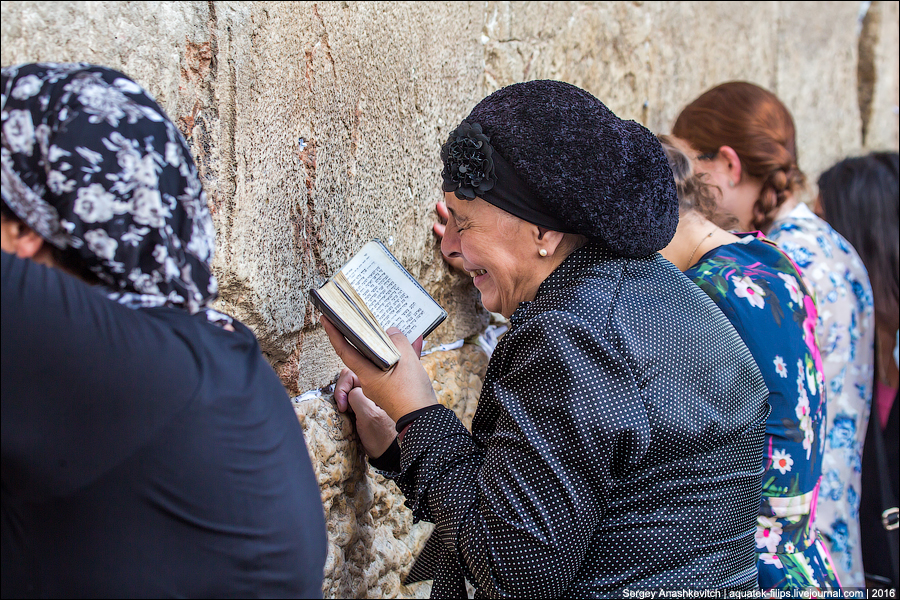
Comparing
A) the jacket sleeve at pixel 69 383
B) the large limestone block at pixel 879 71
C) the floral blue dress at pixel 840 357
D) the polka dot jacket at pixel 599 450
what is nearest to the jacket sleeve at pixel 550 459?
the polka dot jacket at pixel 599 450

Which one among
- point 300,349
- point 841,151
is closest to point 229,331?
point 300,349

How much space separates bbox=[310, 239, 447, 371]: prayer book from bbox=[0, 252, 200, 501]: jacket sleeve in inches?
22.3

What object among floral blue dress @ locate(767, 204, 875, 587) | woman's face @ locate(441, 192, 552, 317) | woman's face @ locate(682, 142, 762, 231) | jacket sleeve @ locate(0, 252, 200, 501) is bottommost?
floral blue dress @ locate(767, 204, 875, 587)

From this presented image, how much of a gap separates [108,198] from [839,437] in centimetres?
249

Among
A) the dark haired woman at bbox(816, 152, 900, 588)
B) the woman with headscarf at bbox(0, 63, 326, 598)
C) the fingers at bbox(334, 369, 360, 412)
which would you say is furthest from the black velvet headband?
the dark haired woman at bbox(816, 152, 900, 588)

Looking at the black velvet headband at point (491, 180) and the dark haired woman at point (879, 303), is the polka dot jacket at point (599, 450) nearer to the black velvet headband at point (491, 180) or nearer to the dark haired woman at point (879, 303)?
the black velvet headband at point (491, 180)

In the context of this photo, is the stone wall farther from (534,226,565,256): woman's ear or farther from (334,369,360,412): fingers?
(534,226,565,256): woman's ear

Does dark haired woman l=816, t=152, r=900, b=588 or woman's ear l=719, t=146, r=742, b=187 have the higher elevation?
woman's ear l=719, t=146, r=742, b=187

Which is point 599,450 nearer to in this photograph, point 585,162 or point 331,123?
point 585,162

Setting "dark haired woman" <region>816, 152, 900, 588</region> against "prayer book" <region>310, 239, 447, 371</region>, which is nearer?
"prayer book" <region>310, 239, 447, 371</region>

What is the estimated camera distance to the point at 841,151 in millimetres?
4246

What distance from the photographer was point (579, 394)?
1094mm

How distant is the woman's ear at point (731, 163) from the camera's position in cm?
226

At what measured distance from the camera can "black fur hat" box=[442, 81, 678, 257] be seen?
1.20m
